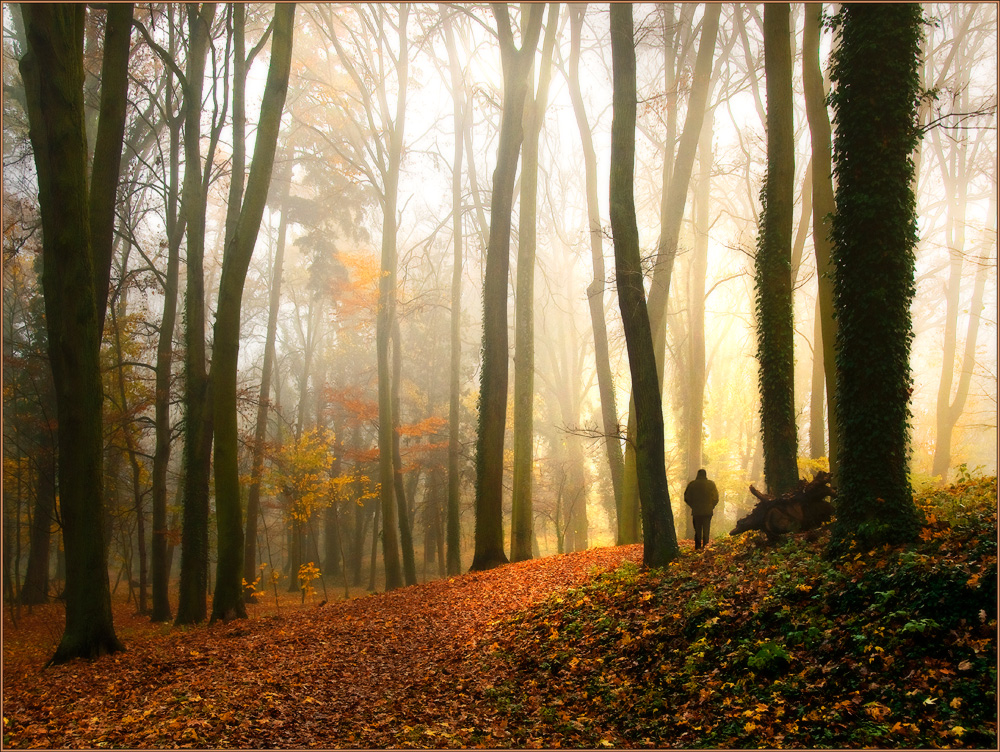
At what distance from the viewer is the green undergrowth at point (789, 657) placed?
4281 mm

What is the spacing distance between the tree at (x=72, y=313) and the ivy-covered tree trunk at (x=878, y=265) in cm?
886

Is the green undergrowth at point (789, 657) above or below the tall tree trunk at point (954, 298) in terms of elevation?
below

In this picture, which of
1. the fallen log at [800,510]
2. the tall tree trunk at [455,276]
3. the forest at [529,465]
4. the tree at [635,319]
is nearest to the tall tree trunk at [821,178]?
the forest at [529,465]

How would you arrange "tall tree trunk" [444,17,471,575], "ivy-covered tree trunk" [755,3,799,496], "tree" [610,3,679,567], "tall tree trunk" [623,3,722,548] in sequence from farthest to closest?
"tall tree trunk" [444,17,471,575], "tall tree trunk" [623,3,722,548], "ivy-covered tree trunk" [755,3,799,496], "tree" [610,3,679,567]

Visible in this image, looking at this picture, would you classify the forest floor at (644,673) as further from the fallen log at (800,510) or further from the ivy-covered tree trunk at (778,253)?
the ivy-covered tree trunk at (778,253)

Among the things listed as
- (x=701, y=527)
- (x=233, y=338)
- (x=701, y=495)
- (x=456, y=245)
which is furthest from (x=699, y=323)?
(x=233, y=338)

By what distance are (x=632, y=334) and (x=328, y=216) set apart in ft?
63.0

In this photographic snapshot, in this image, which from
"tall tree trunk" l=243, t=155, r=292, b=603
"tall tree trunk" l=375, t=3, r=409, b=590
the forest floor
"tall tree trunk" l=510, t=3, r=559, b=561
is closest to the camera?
the forest floor

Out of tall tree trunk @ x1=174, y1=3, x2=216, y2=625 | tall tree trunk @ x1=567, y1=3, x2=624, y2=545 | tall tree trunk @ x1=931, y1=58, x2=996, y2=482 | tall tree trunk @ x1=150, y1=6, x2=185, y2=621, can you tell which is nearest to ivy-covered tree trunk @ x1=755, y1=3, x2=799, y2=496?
tall tree trunk @ x1=567, y1=3, x2=624, y2=545

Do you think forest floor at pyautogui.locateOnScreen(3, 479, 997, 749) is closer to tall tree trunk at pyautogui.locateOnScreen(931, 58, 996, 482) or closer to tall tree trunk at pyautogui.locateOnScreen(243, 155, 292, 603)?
tall tree trunk at pyautogui.locateOnScreen(243, 155, 292, 603)

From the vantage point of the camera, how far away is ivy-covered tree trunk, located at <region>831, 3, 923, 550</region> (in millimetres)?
6484

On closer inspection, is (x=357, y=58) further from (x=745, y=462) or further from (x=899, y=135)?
(x=745, y=462)

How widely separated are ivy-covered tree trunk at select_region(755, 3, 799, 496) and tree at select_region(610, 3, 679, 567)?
236 centimetres

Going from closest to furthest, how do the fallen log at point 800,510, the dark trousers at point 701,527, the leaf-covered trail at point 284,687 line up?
the leaf-covered trail at point 284,687 < the fallen log at point 800,510 < the dark trousers at point 701,527
